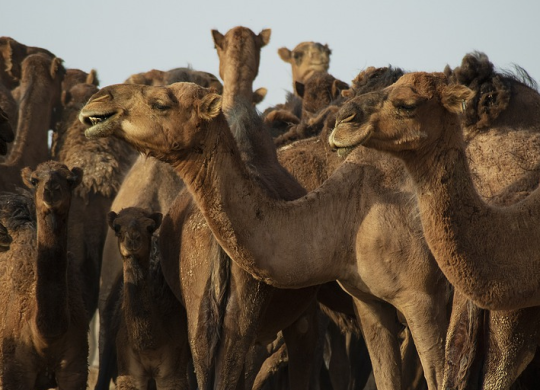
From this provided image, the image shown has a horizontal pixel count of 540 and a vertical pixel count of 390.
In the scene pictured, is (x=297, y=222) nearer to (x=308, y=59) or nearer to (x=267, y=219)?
(x=267, y=219)

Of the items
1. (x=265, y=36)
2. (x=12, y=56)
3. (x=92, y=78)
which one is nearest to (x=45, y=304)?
(x=265, y=36)

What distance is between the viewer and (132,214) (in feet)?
28.4

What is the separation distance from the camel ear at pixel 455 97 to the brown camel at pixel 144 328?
3.19 m

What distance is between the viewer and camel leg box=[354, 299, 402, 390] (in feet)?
24.6

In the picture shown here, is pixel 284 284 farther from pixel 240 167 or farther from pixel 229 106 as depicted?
pixel 229 106

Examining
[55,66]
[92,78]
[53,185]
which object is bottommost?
[53,185]

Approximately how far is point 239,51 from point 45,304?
3157mm

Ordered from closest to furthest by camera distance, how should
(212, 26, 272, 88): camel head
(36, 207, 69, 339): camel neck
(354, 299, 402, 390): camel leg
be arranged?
1. (354, 299, 402, 390): camel leg
2. (36, 207, 69, 339): camel neck
3. (212, 26, 272, 88): camel head

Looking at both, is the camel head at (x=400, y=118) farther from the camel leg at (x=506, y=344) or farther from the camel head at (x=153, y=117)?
the camel leg at (x=506, y=344)

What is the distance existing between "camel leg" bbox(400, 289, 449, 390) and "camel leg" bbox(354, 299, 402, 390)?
329 mm

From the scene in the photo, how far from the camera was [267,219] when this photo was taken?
22.4ft

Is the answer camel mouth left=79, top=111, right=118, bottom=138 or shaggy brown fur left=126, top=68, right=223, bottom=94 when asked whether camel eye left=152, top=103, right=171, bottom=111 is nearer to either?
camel mouth left=79, top=111, right=118, bottom=138

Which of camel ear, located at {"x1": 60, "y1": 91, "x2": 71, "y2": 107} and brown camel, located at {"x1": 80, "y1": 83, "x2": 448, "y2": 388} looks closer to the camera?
brown camel, located at {"x1": 80, "y1": 83, "x2": 448, "y2": 388}

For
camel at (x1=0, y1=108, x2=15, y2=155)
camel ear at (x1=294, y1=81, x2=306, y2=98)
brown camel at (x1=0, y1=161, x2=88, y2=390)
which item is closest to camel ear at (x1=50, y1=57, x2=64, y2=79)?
camel ear at (x1=294, y1=81, x2=306, y2=98)
